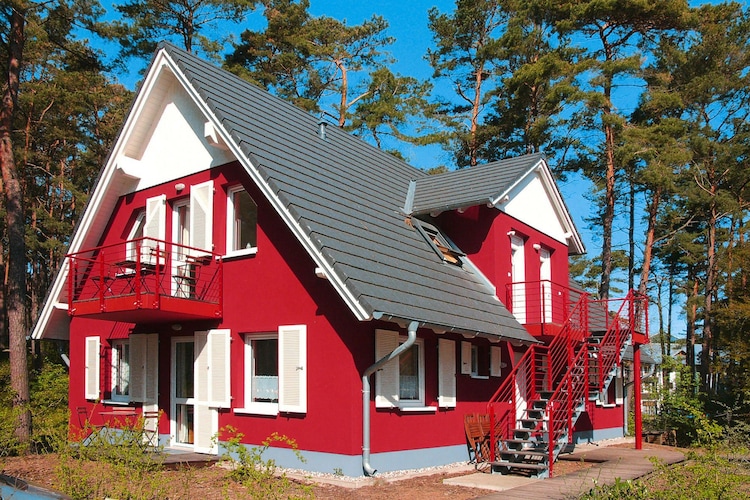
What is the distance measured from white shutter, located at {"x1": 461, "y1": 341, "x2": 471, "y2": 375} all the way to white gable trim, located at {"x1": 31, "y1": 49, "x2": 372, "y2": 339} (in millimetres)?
4865

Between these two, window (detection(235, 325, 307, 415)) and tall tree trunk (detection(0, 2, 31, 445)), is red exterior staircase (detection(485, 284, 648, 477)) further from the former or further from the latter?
tall tree trunk (detection(0, 2, 31, 445))

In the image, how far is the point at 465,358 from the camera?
1399 centimetres

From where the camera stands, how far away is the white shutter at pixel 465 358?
13867 millimetres

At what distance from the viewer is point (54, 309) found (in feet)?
55.3

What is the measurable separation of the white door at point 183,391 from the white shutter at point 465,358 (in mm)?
5372

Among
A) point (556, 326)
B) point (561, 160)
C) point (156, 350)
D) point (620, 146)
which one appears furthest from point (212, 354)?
point (561, 160)

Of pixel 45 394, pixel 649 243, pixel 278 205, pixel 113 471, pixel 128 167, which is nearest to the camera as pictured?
pixel 113 471

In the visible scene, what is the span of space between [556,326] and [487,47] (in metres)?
19.1

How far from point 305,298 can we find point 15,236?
8102 mm

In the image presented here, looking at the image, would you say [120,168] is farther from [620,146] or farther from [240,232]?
[620,146]

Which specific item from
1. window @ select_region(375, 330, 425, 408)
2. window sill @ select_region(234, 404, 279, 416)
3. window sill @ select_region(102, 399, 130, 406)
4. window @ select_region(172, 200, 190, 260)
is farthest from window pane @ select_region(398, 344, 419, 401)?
window sill @ select_region(102, 399, 130, 406)

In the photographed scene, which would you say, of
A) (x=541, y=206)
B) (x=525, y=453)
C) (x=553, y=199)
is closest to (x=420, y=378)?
(x=525, y=453)

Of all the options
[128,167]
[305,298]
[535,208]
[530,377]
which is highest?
[128,167]

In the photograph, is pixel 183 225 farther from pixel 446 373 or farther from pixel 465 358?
pixel 465 358
